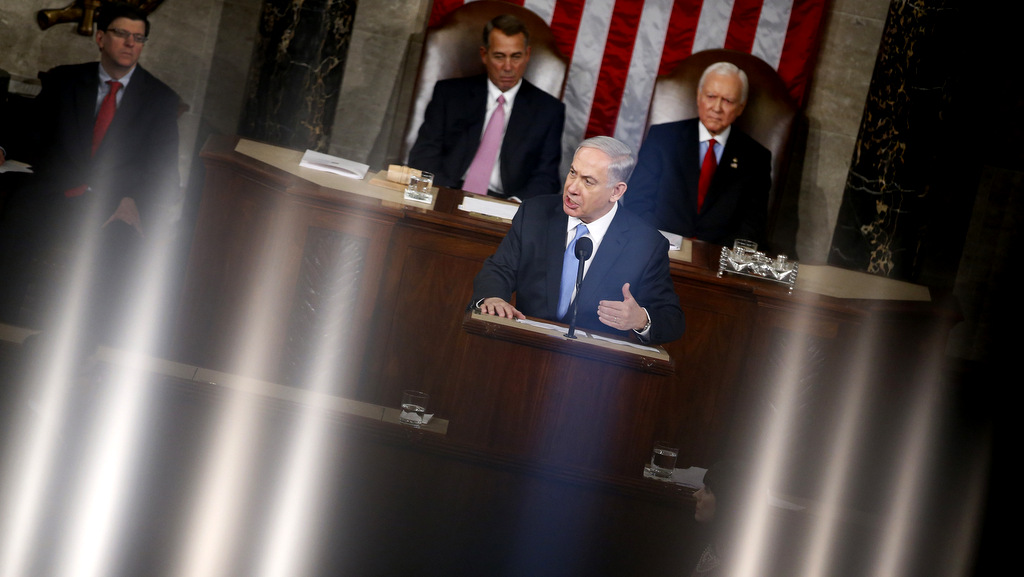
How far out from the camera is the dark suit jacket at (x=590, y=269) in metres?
2.86

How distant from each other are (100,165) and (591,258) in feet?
7.34

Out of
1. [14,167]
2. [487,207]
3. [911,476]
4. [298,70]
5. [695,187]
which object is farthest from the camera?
[298,70]

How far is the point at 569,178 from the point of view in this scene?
2801 millimetres

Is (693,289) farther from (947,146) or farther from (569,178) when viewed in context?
(947,146)

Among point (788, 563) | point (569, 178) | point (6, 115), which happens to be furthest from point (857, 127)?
point (6, 115)

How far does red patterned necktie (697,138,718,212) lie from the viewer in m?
4.71

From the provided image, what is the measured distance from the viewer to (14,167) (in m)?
3.79

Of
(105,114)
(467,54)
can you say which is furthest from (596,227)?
(467,54)

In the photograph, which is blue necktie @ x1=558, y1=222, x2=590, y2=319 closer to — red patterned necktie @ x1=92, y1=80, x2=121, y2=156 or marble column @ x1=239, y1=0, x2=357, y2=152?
red patterned necktie @ x1=92, y1=80, x2=121, y2=156

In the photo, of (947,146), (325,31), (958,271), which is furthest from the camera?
(958,271)

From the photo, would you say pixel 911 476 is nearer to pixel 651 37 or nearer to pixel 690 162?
pixel 690 162

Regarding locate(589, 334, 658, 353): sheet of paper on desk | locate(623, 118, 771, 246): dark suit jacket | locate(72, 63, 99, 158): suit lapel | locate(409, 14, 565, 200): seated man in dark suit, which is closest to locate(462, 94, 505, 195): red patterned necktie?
locate(409, 14, 565, 200): seated man in dark suit

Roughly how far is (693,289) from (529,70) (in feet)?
7.26

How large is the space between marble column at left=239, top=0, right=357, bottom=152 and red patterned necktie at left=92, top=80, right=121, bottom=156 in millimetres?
1000
